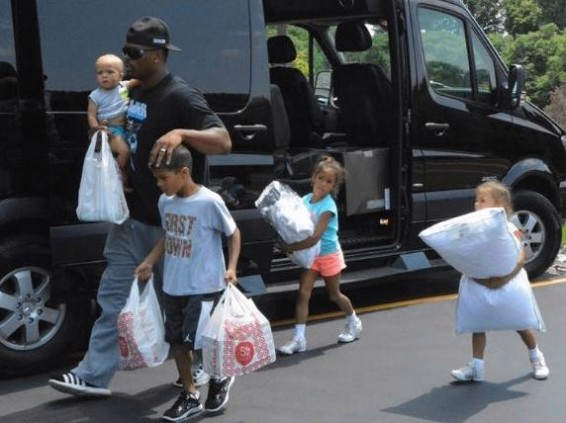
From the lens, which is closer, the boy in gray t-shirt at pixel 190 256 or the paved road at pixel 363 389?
the boy in gray t-shirt at pixel 190 256

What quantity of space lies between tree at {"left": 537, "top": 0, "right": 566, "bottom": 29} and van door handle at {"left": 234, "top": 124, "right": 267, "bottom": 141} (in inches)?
1515

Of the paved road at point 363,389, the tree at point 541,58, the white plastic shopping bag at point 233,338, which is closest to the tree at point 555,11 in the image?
the tree at point 541,58

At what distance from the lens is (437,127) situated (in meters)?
7.98

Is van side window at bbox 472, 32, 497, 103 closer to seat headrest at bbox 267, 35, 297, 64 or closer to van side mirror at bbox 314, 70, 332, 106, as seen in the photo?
van side mirror at bbox 314, 70, 332, 106

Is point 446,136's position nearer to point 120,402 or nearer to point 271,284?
point 271,284

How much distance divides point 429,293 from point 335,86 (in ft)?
6.11

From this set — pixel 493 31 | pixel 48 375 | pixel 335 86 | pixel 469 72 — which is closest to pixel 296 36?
pixel 335 86

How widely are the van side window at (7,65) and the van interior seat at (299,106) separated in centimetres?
310

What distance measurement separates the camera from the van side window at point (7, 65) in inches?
224

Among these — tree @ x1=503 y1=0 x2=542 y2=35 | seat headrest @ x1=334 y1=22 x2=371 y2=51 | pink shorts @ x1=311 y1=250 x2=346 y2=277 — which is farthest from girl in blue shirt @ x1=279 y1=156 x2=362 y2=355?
tree @ x1=503 y1=0 x2=542 y2=35

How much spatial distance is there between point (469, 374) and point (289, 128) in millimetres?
3018

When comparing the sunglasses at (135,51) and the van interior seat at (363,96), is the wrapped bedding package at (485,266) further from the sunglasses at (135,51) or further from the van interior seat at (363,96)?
the van interior seat at (363,96)

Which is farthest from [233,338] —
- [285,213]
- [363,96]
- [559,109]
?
[559,109]

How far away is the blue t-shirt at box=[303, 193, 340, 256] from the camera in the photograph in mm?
6480
